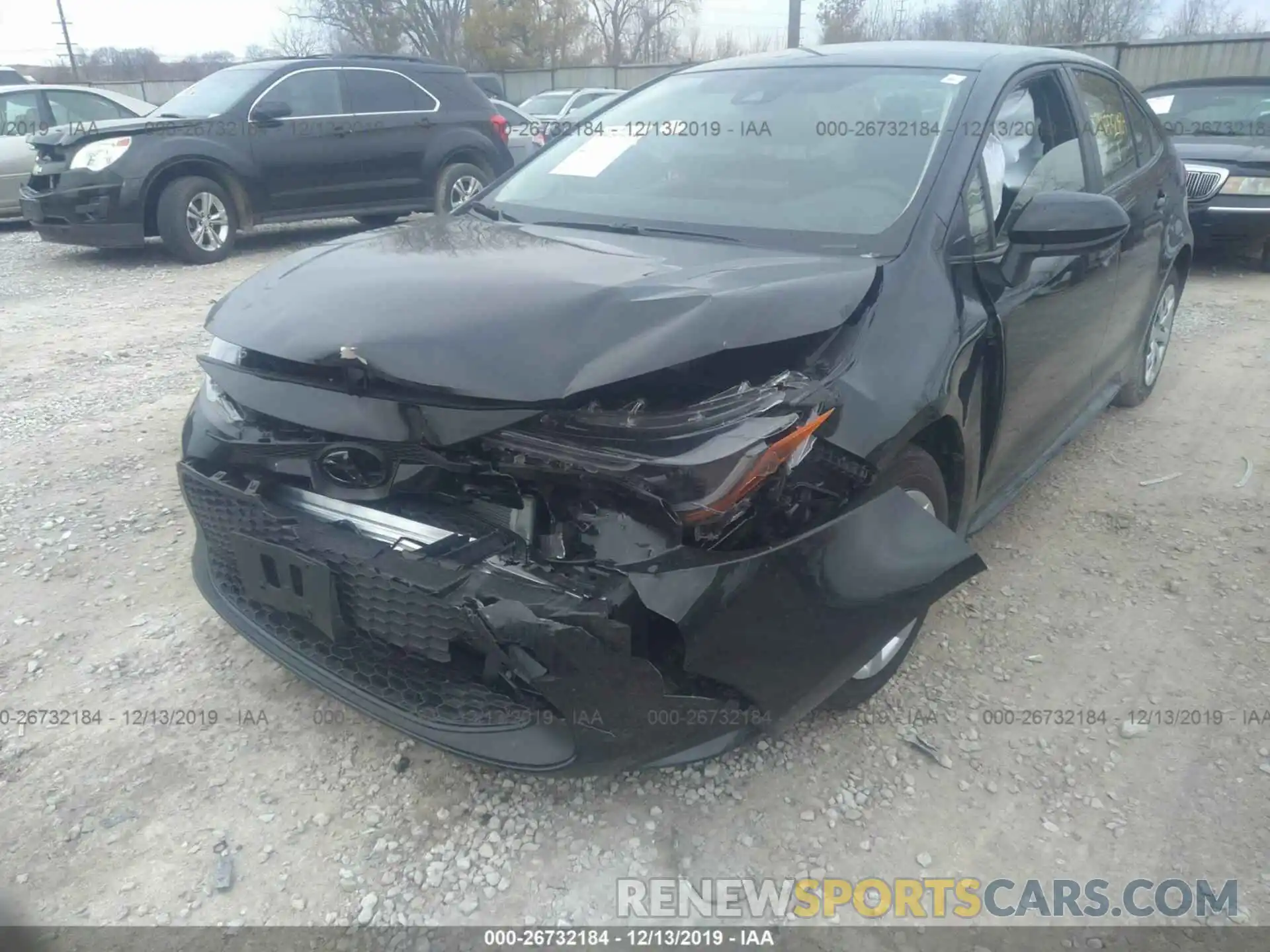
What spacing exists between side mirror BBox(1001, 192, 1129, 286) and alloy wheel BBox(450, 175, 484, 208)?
24.3ft

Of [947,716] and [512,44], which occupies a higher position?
[512,44]

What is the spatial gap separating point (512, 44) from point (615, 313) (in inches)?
1451

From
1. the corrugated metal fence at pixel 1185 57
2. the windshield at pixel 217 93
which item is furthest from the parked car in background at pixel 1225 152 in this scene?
the corrugated metal fence at pixel 1185 57

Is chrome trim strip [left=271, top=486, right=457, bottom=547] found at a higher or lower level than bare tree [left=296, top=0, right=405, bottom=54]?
lower

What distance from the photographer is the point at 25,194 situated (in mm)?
7734

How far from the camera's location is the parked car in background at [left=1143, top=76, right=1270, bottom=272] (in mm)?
7293

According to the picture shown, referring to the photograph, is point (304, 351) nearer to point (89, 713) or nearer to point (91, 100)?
point (89, 713)

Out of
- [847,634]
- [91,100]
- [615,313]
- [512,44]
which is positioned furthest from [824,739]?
[512,44]

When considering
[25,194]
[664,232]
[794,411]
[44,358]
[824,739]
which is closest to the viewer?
[794,411]

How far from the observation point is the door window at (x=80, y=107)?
984 cm

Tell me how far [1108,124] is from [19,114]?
10.6 metres

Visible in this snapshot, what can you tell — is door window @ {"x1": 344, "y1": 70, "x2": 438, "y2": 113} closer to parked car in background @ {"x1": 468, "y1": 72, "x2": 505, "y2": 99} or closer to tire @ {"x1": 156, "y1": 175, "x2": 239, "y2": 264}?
tire @ {"x1": 156, "y1": 175, "x2": 239, "y2": 264}

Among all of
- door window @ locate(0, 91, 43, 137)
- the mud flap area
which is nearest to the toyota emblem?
the mud flap area

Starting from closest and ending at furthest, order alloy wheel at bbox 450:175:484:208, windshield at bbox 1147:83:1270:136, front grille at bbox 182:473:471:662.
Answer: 1. front grille at bbox 182:473:471:662
2. windshield at bbox 1147:83:1270:136
3. alloy wheel at bbox 450:175:484:208
